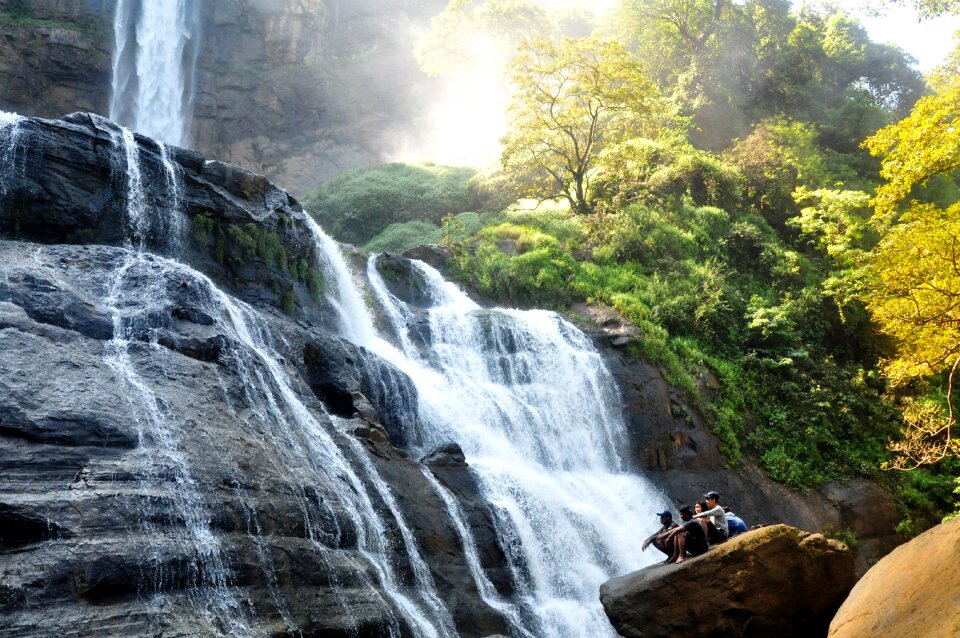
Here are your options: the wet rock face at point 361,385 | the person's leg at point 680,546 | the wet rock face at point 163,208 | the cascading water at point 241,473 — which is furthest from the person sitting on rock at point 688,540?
the wet rock face at point 163,208

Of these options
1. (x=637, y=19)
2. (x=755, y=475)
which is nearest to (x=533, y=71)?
(x=637, y=19)

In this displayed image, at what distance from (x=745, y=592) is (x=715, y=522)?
1.14 meters

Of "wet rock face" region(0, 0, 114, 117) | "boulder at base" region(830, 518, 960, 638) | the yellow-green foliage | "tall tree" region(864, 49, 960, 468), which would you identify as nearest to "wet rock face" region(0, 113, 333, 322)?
the yellow-green foliage

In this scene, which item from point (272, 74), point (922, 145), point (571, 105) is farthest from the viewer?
point (272, 74)

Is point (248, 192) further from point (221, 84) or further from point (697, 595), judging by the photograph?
point (221, 84)

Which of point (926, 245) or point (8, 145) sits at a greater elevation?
point (8, 145)

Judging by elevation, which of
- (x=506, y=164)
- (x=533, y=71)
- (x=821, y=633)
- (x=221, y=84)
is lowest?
(x=821, y=633)

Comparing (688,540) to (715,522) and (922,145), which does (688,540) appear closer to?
(715,522)

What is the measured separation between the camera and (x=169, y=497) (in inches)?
340

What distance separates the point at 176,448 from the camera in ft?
30.5

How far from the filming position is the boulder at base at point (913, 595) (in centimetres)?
664

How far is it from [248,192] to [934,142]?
15.2 m

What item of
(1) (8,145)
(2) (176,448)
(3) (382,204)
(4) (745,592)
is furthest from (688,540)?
(3) (382,204)

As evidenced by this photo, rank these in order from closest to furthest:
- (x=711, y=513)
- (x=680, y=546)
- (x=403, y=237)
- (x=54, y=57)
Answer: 1. (x=680, y=546)
2. (x=711, y=513)
3. (x=54, y=57)
4. (x=403, y=237)
